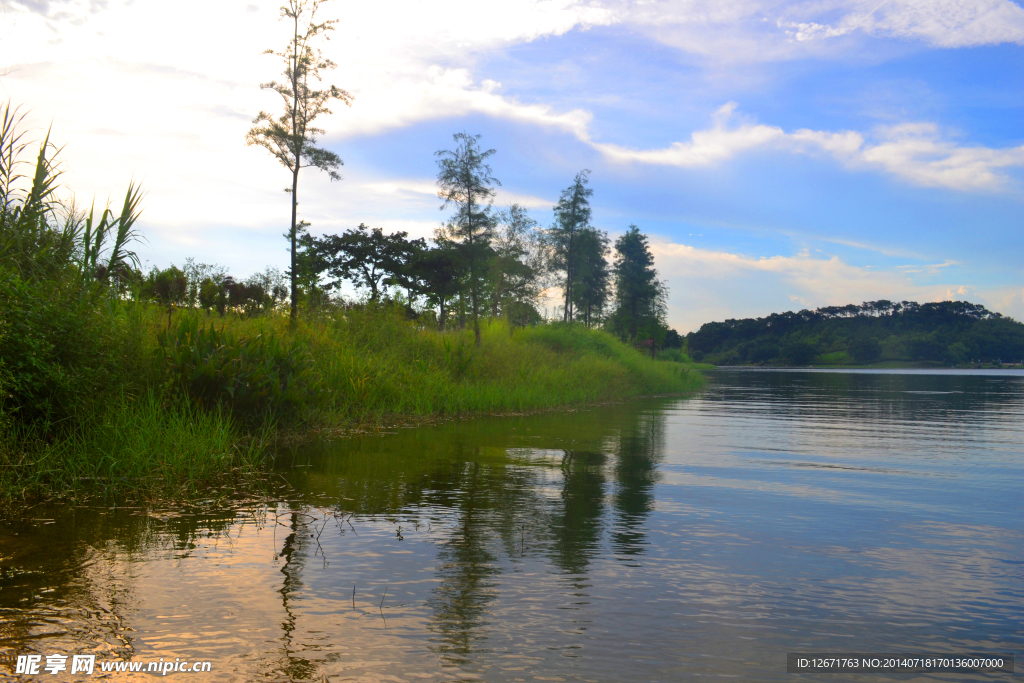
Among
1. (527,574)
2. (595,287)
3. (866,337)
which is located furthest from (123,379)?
(866,337)

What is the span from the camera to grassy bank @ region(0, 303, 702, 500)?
7.71 m

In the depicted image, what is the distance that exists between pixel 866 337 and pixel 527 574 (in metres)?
140

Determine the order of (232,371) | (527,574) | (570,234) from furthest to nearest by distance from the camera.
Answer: (570,234) < (232,371) < (527,574)

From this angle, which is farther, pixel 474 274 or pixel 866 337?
pixel 866 337

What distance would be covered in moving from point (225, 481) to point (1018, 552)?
26.7 feet

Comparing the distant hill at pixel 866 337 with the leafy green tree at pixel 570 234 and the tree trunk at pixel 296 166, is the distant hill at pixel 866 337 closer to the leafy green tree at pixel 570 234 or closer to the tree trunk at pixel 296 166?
the leafy green tree at pixel 570 234

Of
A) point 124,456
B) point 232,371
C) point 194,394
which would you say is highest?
point 232,371

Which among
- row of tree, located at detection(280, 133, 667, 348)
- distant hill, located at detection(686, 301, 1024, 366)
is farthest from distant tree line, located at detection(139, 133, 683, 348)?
distant hill, located at detection(686, 301, 1024, 366)

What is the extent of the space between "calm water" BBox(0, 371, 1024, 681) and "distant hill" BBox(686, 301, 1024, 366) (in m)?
129

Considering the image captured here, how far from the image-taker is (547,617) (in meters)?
4.23

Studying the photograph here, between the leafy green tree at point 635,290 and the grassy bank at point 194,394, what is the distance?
49.2m

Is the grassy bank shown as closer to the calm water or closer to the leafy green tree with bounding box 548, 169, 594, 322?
the calm water

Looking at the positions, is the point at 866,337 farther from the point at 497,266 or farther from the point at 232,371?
the point at 232,371

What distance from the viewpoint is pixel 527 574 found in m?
5.08
